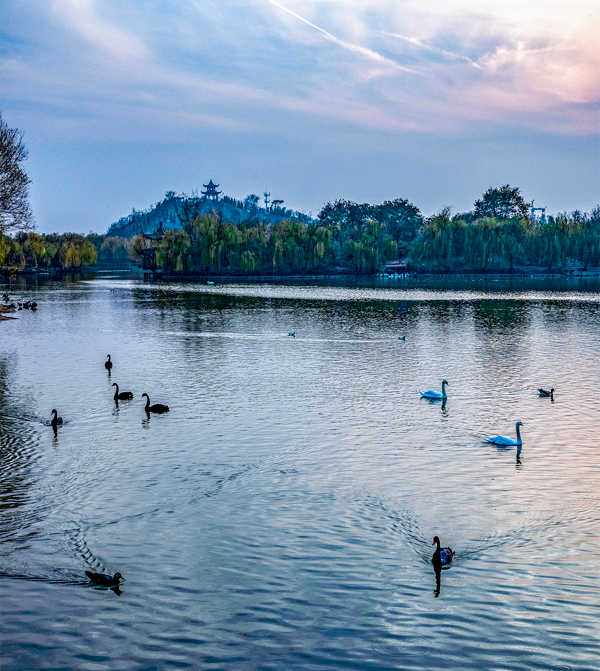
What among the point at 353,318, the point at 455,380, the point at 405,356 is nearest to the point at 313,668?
the point at 455,380

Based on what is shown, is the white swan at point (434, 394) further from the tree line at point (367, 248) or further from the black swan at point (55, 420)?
the tree line at point (367, 248)

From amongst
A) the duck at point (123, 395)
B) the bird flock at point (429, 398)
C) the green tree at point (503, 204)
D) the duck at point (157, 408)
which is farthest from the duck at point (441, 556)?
the green tree at point (503, 204)

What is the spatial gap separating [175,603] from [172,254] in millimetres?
130971

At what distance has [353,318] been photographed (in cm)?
5791

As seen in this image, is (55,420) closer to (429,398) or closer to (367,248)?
(429,398)

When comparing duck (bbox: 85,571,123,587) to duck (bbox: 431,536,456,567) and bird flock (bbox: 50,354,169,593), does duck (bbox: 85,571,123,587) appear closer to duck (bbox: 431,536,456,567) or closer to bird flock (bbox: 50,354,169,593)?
bird flock (bbox: 50,354,169,593)

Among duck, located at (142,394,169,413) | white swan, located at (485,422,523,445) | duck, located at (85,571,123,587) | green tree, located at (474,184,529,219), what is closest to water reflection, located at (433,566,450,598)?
duck, located at (85,571,123,587)

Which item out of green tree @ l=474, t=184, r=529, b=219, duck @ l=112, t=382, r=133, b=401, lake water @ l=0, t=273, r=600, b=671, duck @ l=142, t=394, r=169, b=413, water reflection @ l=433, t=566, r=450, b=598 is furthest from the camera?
green tree @ l=474, t=184, r=529, b=219

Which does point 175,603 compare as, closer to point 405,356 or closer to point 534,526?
point 534,526

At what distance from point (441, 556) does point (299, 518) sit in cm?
345

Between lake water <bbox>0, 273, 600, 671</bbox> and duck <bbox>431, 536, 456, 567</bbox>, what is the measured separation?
215mm

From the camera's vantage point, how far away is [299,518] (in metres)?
14.1

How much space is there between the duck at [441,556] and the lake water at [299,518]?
0.70 feet

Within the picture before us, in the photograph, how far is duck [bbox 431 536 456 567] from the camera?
1171 centimetres
